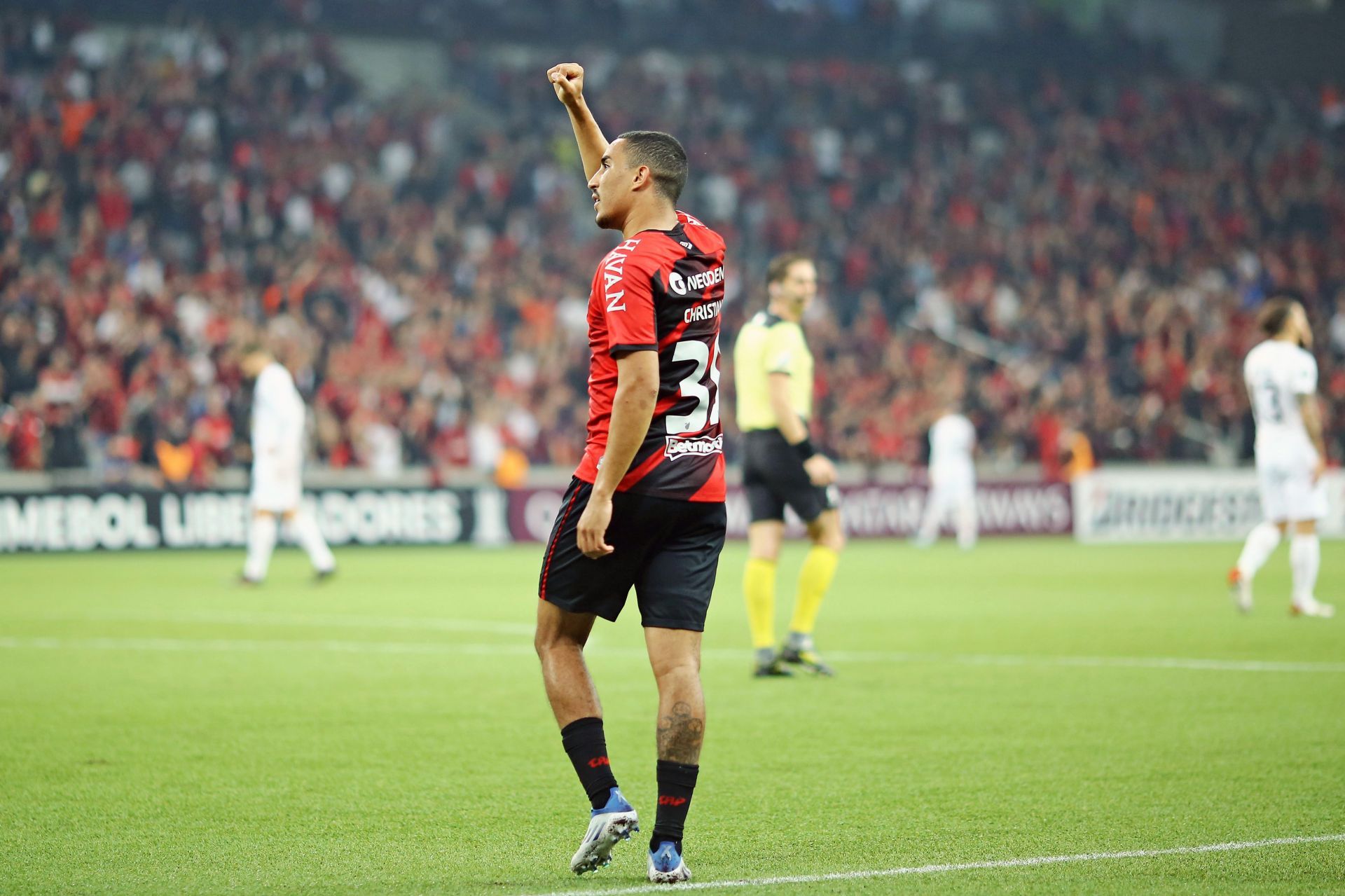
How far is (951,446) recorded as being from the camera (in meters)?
24.7

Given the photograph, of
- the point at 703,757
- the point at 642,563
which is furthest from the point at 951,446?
the point at 642,563

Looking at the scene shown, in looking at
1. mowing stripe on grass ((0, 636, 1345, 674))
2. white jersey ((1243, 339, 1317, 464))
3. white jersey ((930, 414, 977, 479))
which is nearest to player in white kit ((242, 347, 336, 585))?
mowing stripe on grass ((0, 636, 1345, 674))

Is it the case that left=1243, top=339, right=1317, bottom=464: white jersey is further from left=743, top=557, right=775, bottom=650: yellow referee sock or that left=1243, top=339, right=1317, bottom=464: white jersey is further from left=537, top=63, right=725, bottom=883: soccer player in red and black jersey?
left=537, top=63, right=725, bottom=883: soccer player in red and black jersey

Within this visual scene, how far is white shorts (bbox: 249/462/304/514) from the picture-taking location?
53.2 ft

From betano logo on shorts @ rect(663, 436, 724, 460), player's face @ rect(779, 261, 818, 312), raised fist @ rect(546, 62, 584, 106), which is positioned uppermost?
raised fist @ rect(546, 62, 584, 106)

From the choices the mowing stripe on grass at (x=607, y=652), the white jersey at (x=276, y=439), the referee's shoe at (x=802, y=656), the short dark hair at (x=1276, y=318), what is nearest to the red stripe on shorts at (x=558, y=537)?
the referee's shoe at (x=802, y=656)

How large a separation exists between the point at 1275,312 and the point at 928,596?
4539mm

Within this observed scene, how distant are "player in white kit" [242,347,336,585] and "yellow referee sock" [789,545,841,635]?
7696 millimetres

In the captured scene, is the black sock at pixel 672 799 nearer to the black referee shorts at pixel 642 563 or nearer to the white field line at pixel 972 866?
the white field line at pixel 972 866

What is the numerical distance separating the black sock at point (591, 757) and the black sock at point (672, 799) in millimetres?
175

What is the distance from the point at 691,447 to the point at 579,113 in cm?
137

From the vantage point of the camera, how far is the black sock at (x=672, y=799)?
4.73 metres

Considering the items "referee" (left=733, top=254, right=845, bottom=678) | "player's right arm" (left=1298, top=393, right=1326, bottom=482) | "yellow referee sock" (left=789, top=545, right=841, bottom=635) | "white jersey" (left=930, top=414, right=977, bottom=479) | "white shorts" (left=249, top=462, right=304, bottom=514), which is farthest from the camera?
"white jersey" (left=930, top=414, right=977, bottom=479)

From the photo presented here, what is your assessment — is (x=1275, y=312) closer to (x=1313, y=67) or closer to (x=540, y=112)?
(x=540, y=112)
